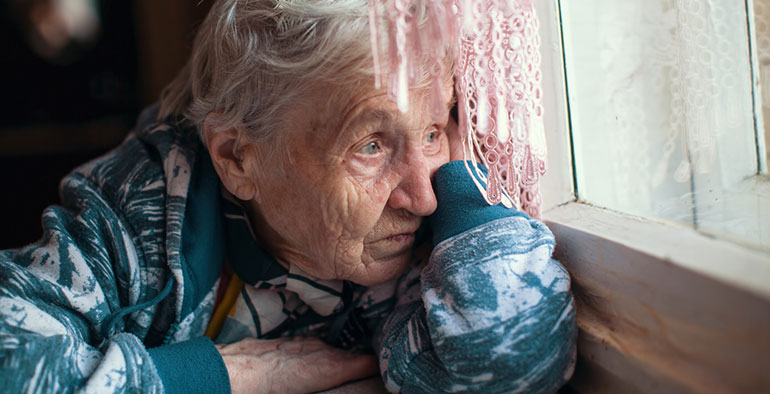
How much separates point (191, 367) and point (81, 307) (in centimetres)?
20

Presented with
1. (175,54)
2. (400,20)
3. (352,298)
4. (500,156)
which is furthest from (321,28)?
(175,54)

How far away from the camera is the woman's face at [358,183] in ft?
2.89

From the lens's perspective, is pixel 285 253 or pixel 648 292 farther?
pixel 285 253

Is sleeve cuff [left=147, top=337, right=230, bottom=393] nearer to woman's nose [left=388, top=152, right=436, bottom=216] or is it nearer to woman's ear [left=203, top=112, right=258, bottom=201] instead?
woman's ear [left=203, top=112, right=258, bottom=201]

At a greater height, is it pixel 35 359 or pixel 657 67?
pixel 657 67

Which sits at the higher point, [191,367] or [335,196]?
[335,196]

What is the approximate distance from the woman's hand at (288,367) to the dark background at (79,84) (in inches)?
115

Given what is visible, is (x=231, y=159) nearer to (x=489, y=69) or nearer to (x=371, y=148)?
(x=371, y=148)

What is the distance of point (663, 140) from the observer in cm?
89

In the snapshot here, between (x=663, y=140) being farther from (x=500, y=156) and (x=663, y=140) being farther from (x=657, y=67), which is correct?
(x=500, y=156)

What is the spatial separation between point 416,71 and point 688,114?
0.39 metres

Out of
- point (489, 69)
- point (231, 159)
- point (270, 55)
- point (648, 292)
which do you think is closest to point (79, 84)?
point (231, 159)

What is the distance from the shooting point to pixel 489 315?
30.6 inches

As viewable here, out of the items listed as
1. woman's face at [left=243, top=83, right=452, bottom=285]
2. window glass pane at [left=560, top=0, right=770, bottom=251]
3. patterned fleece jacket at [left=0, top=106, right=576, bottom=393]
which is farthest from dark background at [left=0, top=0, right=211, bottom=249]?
window glass pane at [left=560, top=0, right=770, bottom=251]
